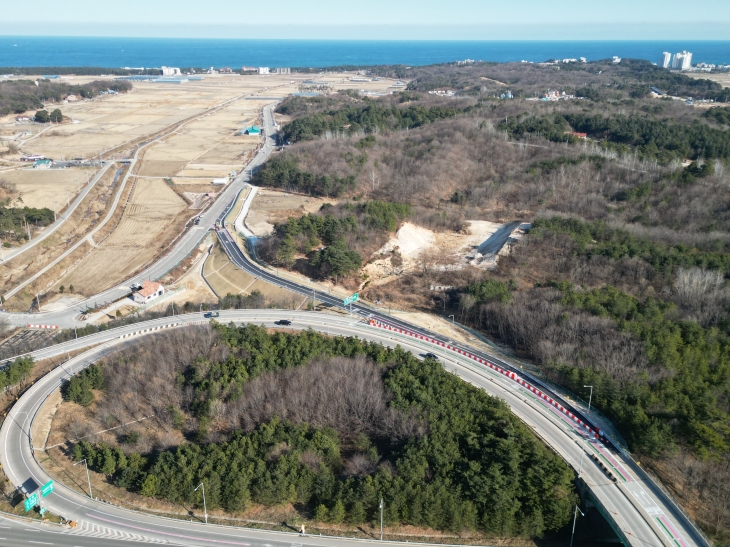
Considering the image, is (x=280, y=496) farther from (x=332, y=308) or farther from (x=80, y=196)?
(x=80, y=196)

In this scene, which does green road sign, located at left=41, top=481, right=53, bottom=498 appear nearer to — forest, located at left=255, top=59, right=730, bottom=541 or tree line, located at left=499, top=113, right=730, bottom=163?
→ forest, located at left=255, top=59, right=730, bottom=541

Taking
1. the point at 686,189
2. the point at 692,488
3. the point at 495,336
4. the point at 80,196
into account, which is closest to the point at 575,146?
the point at 686,189

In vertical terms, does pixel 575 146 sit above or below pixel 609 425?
above

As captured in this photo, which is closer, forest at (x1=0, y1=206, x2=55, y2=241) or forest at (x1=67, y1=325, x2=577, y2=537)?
forest at (x1=67, y1=325, x2=577, y2=537)

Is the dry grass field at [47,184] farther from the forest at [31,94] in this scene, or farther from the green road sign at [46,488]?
the forest at [31,94]

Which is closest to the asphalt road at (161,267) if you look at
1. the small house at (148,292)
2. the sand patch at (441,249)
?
the small house at (148,292)

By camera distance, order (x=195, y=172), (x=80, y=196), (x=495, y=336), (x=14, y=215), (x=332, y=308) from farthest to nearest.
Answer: (x=195, y=172)
(x=80, y=196)
(x=14, y=215)
(x=332, y=308)
(x=495, y=336)

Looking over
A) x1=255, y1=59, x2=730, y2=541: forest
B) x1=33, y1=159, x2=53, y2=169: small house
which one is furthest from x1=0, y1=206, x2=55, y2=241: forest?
x1=255, y1=59, x2=730, y2=541: forest
